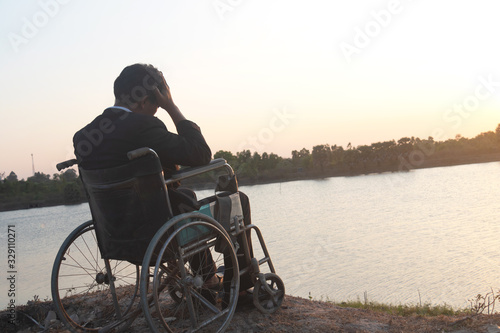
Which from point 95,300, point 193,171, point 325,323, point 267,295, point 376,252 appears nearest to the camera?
point 193,171

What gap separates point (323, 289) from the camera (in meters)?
11.2

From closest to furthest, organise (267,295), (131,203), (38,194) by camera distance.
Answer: (131,203)
(267,295)
(38,194)

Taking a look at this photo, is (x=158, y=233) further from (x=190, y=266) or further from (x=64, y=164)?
(x=64, y=164)

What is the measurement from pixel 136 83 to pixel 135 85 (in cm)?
1

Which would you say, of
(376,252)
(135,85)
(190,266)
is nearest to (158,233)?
(190,266)

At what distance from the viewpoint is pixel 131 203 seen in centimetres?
232

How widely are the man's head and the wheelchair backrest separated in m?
0.46

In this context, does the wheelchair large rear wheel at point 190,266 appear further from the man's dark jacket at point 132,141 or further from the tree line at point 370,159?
the tree line at point 370,159

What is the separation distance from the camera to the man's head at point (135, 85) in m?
2.52

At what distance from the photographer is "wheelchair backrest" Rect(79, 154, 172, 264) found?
7.44 ft

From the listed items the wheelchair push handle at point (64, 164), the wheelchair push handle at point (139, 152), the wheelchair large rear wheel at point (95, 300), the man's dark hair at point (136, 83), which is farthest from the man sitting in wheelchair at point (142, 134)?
the wheelchair large rear wheel at point (95, 300)

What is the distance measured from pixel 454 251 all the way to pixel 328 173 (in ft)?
249

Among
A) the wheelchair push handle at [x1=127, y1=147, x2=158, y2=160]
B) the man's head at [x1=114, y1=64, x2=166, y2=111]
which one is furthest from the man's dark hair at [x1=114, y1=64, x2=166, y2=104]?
the wheelchair push handle at [x1=127, y1=147, x2=158, y2=160]

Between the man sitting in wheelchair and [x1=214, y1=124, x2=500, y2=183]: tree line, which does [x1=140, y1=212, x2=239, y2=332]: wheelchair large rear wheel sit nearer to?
the man sitting in wheelchair
